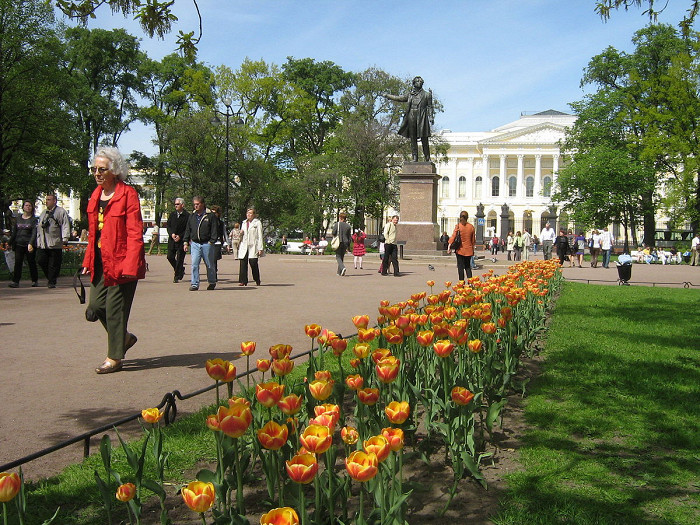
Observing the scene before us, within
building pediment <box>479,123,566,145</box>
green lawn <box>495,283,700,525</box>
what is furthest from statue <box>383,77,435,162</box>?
building pediment <box>479,123,566,145</box>

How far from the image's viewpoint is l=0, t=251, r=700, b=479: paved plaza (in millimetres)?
4250

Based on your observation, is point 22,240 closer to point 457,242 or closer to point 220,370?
point 457,242

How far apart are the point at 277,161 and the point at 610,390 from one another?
46283 mm

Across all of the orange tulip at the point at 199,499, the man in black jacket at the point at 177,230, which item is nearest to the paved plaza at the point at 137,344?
the man in black jacket at the point at 177,230

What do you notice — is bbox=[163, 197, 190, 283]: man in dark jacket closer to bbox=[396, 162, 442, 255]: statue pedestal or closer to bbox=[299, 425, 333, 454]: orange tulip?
bbox=[396, 162, 442, 255]: statue pedestal

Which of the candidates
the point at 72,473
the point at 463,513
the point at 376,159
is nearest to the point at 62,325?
the point at 72,473

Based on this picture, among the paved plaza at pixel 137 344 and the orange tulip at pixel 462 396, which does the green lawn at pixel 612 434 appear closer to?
the orange tulip at pixel 462 396

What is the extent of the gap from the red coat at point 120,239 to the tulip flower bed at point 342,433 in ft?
7.41

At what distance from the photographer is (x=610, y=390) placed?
16.7ft

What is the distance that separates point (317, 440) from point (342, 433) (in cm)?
40

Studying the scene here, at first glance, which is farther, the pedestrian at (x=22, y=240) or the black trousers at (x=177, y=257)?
the black trousers at (x=177, y=257)

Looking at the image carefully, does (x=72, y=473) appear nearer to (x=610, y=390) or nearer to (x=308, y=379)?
(x=308, y=379)

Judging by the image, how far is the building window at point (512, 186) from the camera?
90.0m

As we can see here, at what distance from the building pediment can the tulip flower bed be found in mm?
87472
